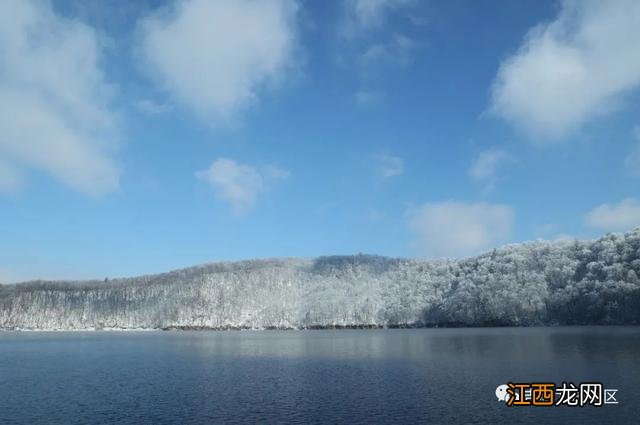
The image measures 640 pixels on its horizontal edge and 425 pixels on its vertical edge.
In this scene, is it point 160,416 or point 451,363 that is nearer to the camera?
point 160,416

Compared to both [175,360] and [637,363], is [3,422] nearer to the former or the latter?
[175,360]

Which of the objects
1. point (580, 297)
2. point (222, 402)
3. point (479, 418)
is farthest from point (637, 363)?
point (580, 297)

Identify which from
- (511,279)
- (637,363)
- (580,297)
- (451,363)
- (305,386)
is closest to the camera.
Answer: (305,386)

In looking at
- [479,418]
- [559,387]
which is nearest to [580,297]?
[559,387]

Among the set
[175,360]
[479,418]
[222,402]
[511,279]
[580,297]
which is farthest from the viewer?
[511,279]

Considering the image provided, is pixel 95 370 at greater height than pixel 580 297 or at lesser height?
lesser

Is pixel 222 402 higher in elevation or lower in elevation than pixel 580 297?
lower

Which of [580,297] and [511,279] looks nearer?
[580,297]

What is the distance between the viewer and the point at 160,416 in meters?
41.9

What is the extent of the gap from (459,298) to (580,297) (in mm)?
47864

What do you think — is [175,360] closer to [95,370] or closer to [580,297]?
[95,370]

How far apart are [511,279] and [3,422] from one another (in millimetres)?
177696

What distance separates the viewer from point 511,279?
620ft

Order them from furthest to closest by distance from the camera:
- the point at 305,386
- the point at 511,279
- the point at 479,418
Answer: the point at 511,279 → the point at 305,386 → the point at 479,418
